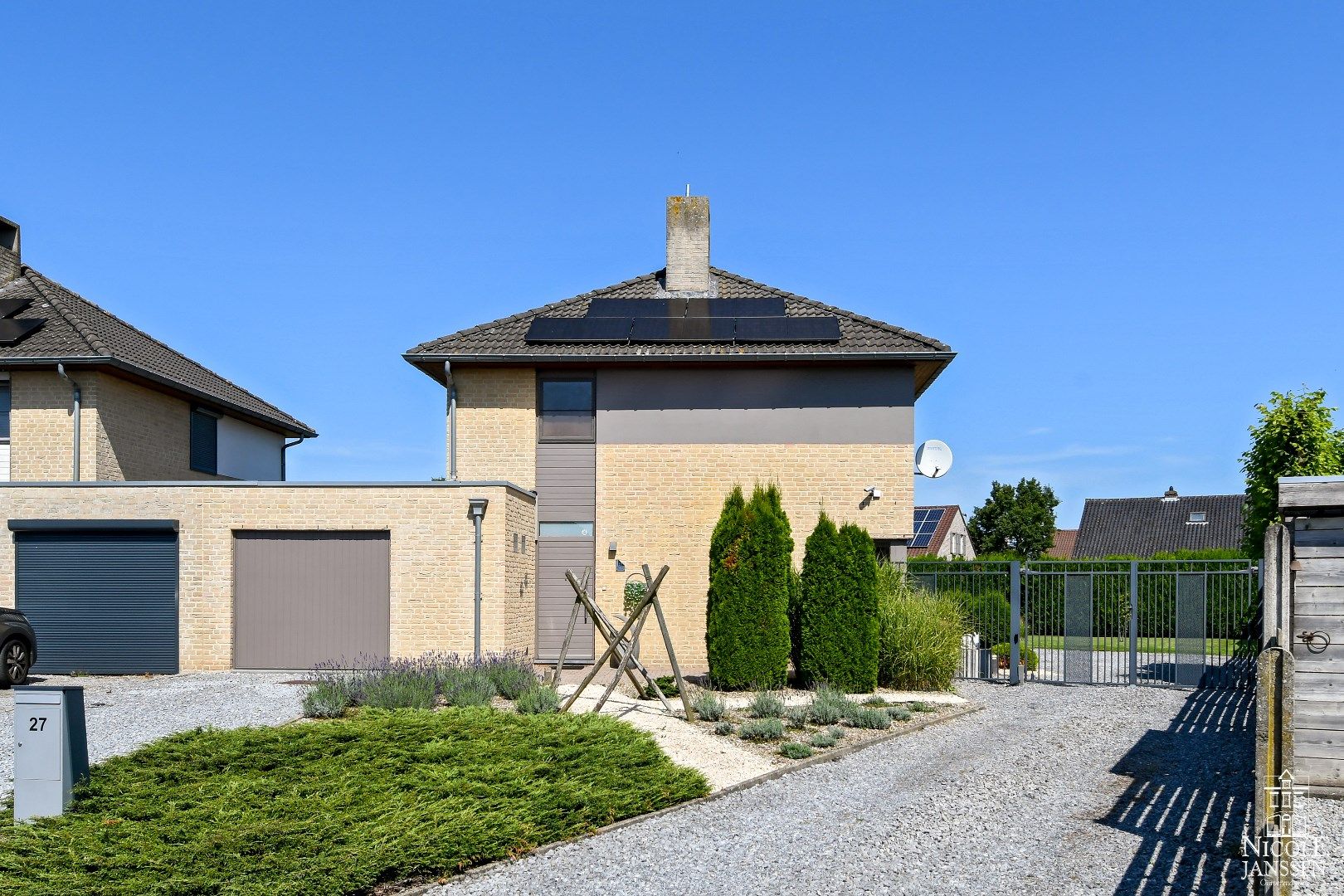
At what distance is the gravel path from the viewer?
6.77 m

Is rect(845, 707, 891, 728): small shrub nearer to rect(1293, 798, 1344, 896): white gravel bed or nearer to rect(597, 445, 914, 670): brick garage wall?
rect(1293, 798, 1344, 896): white gravel bed

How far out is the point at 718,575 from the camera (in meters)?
15.0

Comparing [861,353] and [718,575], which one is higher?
[861,353]

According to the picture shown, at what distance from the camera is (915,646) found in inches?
611

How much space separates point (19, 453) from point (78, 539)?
2840 mm

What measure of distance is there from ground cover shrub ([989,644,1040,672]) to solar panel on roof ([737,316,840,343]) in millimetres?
5952

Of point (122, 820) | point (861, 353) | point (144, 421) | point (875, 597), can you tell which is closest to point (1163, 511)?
point (861, 353)

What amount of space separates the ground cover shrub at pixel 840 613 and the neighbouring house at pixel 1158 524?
33271 millimetres

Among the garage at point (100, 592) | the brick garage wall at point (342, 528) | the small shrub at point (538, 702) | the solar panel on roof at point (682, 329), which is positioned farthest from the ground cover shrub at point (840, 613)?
the garage at point (100, 592)

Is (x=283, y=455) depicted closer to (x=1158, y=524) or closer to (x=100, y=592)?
(x=100, y=592)

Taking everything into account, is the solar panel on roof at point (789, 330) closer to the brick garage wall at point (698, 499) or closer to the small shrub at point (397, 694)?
the brick garage wall at point (698, 499)

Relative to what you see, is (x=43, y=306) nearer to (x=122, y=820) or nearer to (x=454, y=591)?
(x=454, y=591)

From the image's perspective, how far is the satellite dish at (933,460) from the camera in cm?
1981

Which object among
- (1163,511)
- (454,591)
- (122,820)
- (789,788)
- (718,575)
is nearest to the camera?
(122,820)
